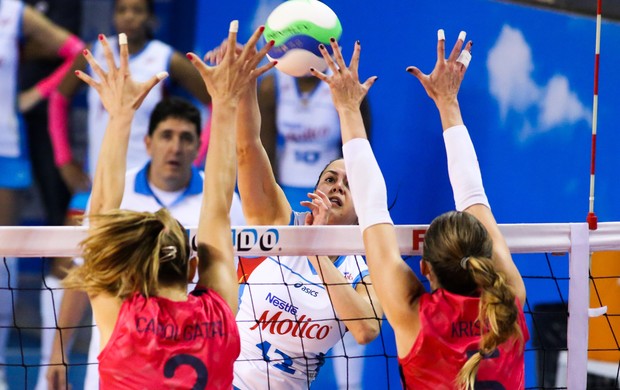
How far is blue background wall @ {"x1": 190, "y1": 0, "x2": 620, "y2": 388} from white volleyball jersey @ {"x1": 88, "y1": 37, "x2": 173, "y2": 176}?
29 cm

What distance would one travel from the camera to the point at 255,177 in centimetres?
358

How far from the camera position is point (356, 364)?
19.1ft

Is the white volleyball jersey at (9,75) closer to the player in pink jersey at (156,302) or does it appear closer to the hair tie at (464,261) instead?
the player in pink jersey at (156,302)

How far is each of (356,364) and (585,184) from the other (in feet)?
6.52

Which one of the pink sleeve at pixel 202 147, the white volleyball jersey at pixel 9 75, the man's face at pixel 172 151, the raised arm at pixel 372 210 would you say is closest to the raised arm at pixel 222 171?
the raised arm at pixel 372 210

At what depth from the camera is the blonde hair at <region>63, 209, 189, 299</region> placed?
2.26 meters

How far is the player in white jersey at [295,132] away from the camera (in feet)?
18.6

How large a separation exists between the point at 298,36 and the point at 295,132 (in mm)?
2445

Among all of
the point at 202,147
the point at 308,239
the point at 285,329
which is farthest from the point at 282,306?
the point at 202,147

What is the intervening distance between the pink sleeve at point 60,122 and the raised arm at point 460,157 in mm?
3123

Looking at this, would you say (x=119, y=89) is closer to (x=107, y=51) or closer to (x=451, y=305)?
(x=107, y=51)

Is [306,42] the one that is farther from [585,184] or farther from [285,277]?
[585,184]

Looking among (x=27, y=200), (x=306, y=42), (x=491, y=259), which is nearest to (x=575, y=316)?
(x=491, y=259)

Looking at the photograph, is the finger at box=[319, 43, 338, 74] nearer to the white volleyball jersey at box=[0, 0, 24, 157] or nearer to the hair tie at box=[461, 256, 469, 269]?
the hair tie at box=[461, 256, 469, 269]
